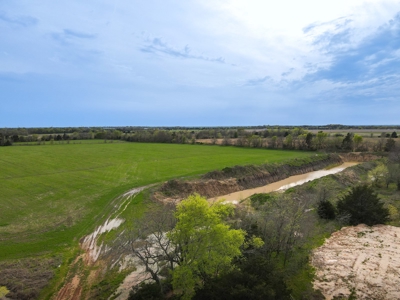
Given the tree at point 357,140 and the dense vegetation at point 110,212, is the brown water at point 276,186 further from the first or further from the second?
the tree at point 357,140

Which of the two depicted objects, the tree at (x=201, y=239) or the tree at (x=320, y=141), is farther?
the tree at (x=320, y=141)

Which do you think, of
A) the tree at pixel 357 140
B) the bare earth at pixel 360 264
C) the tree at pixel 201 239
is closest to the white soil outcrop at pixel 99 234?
the tree at pixel 201 239

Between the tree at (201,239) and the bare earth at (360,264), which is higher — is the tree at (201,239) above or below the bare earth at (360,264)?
above

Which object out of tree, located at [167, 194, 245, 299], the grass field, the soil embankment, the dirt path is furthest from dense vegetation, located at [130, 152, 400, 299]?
the grass field

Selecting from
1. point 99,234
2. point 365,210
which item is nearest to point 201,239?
point 99,234

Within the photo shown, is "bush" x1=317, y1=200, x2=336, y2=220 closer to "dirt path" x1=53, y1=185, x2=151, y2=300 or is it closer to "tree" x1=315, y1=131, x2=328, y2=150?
"dirt path" x1=53, y1=185, x2=151, y2=300

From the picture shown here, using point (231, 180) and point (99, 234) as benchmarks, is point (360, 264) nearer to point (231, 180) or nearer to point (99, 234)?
point (99, 234)
